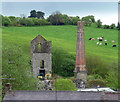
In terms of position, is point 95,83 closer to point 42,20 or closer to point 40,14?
point 42,20

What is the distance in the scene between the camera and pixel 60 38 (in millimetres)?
33438

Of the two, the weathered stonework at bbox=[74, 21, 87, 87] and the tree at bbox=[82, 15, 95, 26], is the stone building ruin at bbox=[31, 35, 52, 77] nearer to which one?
the weathered stonework at bbox=[74, 21, 87, 87]

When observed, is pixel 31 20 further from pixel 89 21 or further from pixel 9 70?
pixel 9 70

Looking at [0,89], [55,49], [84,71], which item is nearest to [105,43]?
[55,49]

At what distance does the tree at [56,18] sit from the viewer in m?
32.1

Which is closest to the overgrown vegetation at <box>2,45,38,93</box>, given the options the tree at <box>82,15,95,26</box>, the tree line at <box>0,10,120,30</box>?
the tree line at <box>0,10,120,30</box>

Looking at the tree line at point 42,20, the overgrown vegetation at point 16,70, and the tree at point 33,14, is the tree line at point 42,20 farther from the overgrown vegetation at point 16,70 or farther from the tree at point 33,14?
the overgrown vegetation at point 16,70

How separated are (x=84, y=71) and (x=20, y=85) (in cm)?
1264

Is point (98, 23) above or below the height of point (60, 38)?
above

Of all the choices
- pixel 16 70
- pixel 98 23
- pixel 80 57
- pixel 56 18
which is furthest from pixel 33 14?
pixel 16 70

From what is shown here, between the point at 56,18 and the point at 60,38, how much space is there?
2919 millimetres

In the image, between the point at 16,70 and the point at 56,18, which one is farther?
the point at 56,18

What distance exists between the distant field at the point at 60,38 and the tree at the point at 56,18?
2.58ft

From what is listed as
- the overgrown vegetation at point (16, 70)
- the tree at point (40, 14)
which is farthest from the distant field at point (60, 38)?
the overgrown vegetation at point (16, 70)
